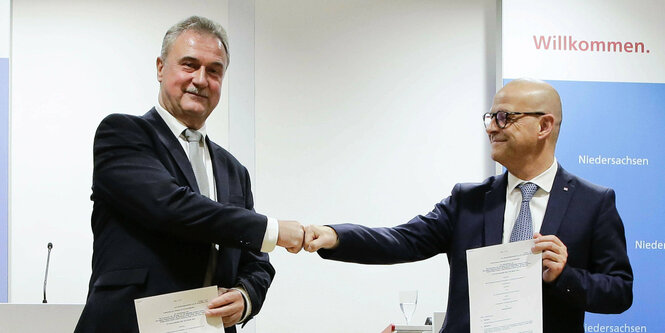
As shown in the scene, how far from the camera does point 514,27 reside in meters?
4.83

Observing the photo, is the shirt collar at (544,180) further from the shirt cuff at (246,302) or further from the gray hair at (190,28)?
the gray hair at (190,28)

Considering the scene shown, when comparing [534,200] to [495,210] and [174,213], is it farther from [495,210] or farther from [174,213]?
[174,213]

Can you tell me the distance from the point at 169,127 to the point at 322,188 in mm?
2999

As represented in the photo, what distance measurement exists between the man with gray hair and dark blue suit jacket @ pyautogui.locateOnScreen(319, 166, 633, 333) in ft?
1.20

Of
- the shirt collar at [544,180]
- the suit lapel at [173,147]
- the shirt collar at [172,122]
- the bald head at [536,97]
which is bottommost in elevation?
the shirt collar at [544,180]

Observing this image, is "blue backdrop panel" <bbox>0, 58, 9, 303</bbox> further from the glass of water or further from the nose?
the nose

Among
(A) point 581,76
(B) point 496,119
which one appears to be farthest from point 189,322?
(A) point 581,76

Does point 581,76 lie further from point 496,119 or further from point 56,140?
point 56,140

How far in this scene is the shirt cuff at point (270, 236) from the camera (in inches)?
85.2

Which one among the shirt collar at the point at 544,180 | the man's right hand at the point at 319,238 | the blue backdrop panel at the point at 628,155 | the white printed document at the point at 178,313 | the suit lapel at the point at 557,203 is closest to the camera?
the white printed document at the point at 178,313

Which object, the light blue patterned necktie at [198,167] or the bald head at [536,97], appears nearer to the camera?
the light blue patterned necktie at [198,167]

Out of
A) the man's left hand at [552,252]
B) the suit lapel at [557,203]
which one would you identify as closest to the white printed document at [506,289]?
the man's left hand at [552,252]

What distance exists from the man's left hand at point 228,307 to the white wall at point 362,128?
3.02 meters

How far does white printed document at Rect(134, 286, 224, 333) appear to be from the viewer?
1.97 metres
